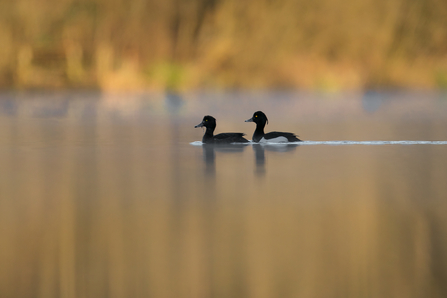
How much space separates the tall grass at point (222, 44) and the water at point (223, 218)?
1273cm

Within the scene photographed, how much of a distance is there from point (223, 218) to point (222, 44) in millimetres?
18953

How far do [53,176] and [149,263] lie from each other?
11.0ft

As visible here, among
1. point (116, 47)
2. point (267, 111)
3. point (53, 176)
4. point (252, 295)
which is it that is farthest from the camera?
point (116, 47)

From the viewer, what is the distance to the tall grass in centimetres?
2234

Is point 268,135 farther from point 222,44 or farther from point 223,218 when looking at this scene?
point 222,44

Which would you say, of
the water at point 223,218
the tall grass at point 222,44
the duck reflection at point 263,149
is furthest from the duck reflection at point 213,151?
the tall grass at point 222,44

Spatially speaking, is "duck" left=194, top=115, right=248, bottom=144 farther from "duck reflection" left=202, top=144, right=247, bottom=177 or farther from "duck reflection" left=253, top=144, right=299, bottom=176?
"duck reflection" left=253, top=144, right=299, bottom=176

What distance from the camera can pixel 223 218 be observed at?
4.59 metres

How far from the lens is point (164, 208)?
196 inches

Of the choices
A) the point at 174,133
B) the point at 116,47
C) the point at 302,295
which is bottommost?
the point at 302,295

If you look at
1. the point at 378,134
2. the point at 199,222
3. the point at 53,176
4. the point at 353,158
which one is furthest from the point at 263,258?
the point at 378,134

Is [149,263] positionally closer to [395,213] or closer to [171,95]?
[395,213]

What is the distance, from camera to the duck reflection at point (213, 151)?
717 cm

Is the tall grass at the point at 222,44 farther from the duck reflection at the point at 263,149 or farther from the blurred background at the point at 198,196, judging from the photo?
the duck reflection at the point at 263,149
